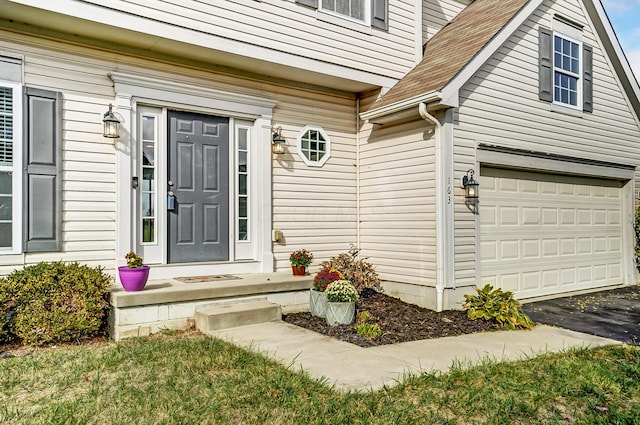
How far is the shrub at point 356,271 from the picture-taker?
704 cm

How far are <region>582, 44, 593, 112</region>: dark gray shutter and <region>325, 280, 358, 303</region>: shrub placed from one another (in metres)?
6.07

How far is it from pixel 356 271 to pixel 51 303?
12.8ft

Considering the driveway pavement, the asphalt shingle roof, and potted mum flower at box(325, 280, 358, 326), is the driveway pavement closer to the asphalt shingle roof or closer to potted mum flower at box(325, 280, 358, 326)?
potted mum flower at box(325, 280, 358, 326)

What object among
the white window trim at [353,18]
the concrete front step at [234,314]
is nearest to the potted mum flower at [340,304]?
the concrete front step at [234,314]

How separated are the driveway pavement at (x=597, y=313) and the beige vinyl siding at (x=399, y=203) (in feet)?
5.92

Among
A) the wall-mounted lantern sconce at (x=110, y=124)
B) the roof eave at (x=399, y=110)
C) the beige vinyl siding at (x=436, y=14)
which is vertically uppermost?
the beige vinyl siding at (x=436, y=14)

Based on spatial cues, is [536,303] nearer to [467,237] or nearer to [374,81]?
[467,237]

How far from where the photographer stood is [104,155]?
5.89 metres

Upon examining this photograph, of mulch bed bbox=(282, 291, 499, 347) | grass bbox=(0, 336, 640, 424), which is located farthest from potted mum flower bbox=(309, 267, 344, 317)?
grass bbox=(0, 336, 640, 424)

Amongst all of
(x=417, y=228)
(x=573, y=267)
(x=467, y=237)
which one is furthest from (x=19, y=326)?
(x=573, y=267)

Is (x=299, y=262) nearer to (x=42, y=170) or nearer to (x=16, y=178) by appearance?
(x=42, y=170)

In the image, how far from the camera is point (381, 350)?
4.70m

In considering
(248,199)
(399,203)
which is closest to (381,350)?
(399,203)

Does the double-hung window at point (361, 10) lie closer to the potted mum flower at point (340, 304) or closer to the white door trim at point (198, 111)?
the white door trim at point (198, 111)
